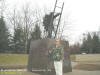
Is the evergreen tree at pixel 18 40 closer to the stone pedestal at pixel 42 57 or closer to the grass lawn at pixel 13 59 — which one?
the grass lawn at pixel 13 59

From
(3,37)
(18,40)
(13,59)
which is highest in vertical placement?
(3,37)

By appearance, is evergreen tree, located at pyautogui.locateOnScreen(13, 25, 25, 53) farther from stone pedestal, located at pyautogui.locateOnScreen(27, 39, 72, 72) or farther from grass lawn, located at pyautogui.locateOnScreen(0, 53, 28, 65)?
stone pedestal, located at pyautogui.locateOnScreen(27, 39, 72, 72)

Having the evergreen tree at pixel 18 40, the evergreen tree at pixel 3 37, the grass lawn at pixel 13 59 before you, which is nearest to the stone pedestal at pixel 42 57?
the grass lawn at pixel 13 59

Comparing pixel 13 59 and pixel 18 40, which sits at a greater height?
pixel 18 40

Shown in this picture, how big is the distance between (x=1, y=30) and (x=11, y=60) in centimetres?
938

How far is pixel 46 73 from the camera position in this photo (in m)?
7.32

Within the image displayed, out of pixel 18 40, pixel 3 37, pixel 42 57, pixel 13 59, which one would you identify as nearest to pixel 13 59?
pixel 13 59

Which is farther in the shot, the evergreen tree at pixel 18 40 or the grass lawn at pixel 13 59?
the evergreen tree at pixel 18 40

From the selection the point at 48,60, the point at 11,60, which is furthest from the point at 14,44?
the point at 48,60

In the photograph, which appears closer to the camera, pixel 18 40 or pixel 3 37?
pixel 3 37

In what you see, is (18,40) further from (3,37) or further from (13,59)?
(13,59)

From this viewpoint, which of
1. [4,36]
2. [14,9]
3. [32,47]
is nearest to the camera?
[32,47]

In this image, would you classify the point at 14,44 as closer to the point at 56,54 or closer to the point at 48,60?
the point at 48,60

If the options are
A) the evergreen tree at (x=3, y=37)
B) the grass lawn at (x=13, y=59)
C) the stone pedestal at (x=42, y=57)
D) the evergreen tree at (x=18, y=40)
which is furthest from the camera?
the evergreen tree at (x=18, y=40)
